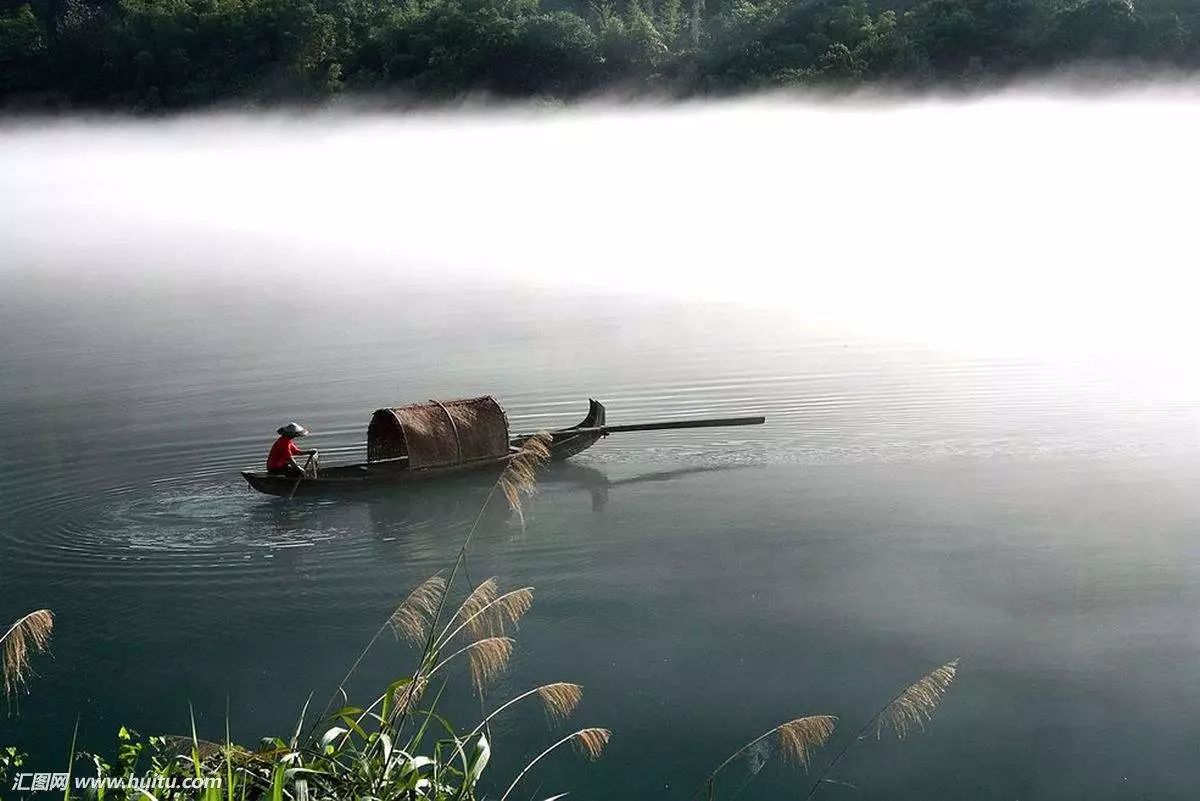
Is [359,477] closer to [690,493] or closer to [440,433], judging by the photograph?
[440,433]

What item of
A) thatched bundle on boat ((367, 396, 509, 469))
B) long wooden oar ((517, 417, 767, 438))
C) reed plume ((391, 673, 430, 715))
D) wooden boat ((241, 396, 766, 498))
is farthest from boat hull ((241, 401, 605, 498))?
reed plume ((391, 673, 430, 715))

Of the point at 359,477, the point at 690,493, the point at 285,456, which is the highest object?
the point at 285,456

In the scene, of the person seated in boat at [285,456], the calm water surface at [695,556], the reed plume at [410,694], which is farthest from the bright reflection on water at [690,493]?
the reed plume at [410,694]

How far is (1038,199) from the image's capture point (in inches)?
2109

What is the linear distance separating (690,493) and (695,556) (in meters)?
2.60

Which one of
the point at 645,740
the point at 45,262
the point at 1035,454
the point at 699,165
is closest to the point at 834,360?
the point at 1035,454

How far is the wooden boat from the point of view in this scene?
61.1 feet

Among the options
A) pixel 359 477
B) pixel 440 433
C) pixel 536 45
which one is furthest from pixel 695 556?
pixel 536 45

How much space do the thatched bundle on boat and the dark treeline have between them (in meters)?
48.0

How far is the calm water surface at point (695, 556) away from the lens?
12.0 meters

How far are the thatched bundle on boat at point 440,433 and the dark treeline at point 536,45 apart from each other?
47955mm

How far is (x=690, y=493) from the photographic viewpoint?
18.6 metres

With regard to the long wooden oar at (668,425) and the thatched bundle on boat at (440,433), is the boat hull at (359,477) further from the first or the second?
the long wooden oar at (668,425)

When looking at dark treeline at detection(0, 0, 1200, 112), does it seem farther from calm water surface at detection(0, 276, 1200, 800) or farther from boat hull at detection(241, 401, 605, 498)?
boat hull at detection(241, 401, 605, 498)
